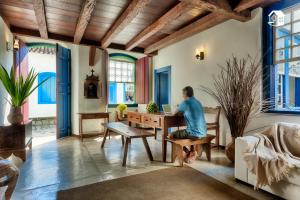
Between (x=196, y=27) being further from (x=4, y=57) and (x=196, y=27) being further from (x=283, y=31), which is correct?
(x=4, y=57)

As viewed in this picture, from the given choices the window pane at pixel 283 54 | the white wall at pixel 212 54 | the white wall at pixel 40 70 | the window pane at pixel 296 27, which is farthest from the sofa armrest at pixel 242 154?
the white wall at pixel 40 70

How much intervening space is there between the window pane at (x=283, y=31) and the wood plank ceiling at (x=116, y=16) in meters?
0.49

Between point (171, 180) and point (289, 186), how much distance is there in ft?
4.21

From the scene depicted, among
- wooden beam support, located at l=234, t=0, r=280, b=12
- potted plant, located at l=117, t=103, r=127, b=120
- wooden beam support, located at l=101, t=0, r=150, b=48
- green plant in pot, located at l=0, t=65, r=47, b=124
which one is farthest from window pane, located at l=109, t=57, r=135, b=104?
wooden beam support, located at l=234, t=0, r=280, b=12

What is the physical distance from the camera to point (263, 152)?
2203 mm

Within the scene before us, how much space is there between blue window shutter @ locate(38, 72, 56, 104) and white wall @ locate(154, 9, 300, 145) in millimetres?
4503

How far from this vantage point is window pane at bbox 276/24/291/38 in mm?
3062

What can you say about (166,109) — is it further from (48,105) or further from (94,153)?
(48,105)

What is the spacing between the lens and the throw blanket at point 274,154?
195 cm

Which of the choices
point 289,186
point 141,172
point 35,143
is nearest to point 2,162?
point 141,172

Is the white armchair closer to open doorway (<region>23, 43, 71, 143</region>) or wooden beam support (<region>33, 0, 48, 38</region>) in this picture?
wooden beam support (<region>33, 0, 48, 38</region>)

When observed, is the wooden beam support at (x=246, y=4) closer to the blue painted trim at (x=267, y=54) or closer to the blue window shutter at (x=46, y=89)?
the blue painted trim at (x=267, y=54)

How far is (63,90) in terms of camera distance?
18.3 ft

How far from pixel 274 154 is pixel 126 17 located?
120 inches
